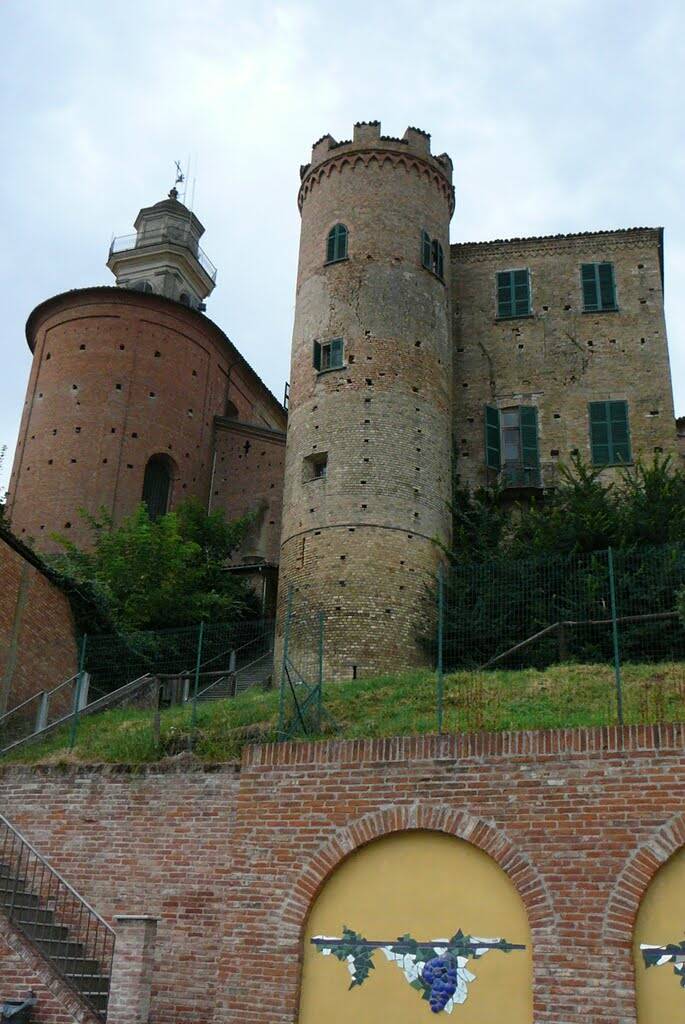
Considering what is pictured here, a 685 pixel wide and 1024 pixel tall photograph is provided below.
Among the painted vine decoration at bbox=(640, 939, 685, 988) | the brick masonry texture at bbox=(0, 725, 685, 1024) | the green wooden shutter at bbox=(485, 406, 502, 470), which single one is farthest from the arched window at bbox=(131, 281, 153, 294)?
the painted vine decoration at bbox=(640, 939, 685, 988)

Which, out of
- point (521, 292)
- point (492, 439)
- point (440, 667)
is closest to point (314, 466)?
point (492, 439)

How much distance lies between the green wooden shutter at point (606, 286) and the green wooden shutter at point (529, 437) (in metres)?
3.56

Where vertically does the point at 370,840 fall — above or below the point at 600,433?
below

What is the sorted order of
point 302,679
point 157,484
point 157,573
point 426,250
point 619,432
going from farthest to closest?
point 157,484 → point 619,432 → point 426,250 → point 157,573 → point 302,679

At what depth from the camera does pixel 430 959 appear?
9703mm

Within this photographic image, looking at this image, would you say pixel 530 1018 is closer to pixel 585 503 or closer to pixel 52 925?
pixel 52 925

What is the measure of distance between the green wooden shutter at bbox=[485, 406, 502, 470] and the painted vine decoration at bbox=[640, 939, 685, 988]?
17777 millimetres

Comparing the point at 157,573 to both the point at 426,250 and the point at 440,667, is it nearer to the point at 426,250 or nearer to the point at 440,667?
the point at 426,250

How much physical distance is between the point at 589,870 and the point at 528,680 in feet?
19.0

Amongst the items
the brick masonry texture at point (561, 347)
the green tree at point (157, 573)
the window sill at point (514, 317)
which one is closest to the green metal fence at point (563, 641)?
the green tree at point (157, 573)

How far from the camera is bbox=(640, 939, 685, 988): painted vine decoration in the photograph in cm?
886

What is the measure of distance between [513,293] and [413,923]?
841 inches

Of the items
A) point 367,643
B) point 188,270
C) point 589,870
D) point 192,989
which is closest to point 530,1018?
point 589,870

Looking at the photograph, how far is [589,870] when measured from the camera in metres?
9.38
